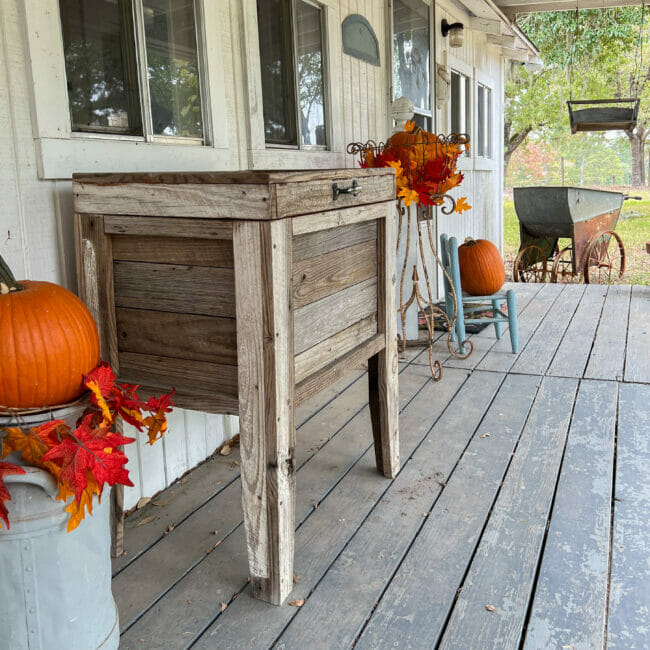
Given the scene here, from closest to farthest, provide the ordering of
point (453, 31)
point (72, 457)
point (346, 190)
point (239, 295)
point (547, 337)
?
1. point (72, 457)
2. point (239, 295)
3. point (346, 190)
4. point (547, 337)
5. point (453, 31)

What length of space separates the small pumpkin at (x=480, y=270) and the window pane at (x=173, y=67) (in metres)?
2.15

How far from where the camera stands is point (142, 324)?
6.06 feet

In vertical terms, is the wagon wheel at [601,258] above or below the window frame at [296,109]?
below

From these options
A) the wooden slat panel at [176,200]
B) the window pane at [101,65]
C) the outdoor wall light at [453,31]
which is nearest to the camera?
the wooden slat panel at [176,200]

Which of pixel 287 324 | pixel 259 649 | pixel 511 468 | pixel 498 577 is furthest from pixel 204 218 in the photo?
pixel 511 468

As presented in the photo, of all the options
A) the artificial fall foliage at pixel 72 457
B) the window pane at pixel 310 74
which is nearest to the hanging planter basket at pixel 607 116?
the window pane at pixel 310 74

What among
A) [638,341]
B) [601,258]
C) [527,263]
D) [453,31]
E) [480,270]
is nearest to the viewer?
[480,270]

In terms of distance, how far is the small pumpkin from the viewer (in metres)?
4.10

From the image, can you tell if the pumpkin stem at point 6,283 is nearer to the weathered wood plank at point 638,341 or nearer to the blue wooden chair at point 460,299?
the blue wooden chair at point 460,299

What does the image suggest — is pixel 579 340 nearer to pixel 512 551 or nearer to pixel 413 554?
pixel 512 551

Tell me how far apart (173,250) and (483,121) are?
6.42m

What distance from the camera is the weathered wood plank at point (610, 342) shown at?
363 centimetres

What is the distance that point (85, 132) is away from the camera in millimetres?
1979

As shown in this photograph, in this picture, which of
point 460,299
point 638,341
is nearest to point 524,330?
point 638,341
